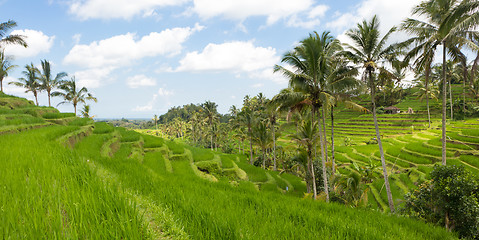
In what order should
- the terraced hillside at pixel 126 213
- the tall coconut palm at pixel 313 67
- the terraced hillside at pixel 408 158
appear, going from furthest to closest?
1. the terraced hillside at pixel 408 158
2. the tall coconut palm at pixel 313 67
3. the terraced hillside at pixel 126 213

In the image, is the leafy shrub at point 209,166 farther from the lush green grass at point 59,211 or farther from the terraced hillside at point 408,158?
the terraced hillside at point 408,158

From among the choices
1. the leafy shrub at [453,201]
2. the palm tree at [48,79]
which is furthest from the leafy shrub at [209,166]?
the palm tree at [48,79]

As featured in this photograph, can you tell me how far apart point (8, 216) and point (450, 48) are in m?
19.0

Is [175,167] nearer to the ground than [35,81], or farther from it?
nearer to the ground

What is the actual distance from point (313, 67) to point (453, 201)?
9.03m

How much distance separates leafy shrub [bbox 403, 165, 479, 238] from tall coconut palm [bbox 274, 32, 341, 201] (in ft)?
17.2

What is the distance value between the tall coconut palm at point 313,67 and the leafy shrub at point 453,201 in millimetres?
5251

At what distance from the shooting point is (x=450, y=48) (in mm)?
12188

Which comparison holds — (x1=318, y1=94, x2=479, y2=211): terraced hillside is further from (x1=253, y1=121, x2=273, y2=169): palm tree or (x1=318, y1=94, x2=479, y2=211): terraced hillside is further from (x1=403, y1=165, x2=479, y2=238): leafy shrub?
(x1=253, y1=121, x2=273, y2=169): palm tree

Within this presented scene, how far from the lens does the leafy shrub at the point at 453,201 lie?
21.9ft

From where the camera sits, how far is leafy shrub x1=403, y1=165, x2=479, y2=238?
666 centimetres

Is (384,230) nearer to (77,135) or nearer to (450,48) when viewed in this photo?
(77,135)

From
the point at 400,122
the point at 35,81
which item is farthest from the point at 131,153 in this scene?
the point at 400,122

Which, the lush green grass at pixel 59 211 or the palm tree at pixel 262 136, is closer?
the lush green grass at pixel 59 211
